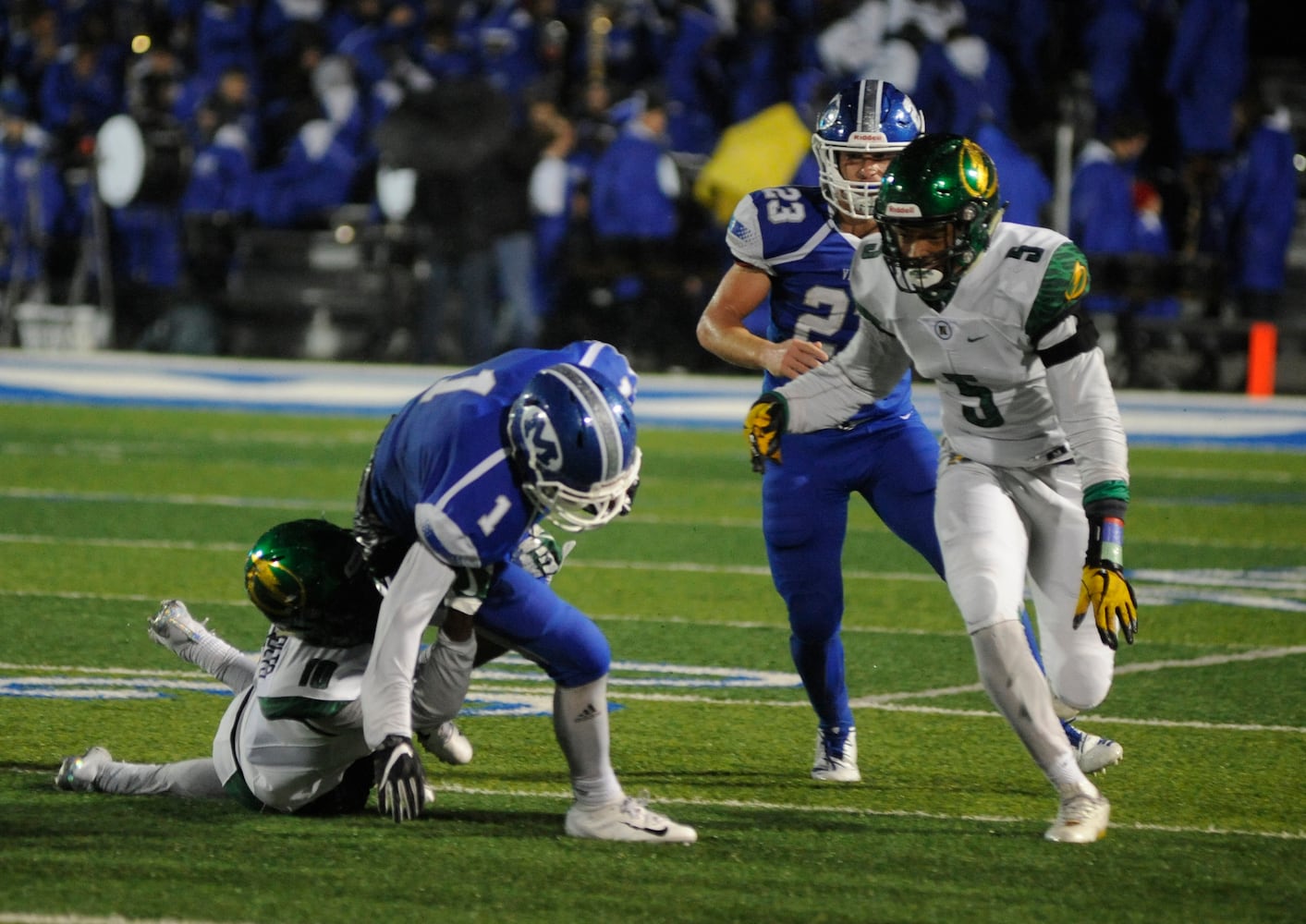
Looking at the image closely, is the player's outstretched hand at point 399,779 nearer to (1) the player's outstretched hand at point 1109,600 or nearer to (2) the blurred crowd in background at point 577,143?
(1) the player's outstretched hand at point 1109,600

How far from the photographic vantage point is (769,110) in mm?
12922

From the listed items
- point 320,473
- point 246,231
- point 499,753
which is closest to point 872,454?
point 499,753

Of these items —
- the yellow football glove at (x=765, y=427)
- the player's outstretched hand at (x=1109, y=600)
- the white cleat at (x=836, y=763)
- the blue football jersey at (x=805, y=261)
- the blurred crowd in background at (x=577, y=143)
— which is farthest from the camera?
the blurred crowd in background at (x=577, y=143)

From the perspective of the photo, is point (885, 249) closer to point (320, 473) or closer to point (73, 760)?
point (73, 760)

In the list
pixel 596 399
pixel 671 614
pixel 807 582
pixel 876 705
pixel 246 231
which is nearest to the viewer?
pixel 596 399

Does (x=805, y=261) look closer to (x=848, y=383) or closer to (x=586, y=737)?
(x=848, y=383)

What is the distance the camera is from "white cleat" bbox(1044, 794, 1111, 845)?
3973 millimetres

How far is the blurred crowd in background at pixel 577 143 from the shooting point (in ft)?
42.8

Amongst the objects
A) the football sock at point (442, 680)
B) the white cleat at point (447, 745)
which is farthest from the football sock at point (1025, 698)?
the white cleat at point (447, 745)

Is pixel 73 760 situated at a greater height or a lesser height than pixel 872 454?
lesser

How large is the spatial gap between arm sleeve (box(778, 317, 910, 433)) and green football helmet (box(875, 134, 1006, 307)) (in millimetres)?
279

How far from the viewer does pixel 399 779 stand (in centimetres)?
365

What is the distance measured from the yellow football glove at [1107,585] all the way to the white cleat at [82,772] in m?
1.99

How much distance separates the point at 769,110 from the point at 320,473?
411 cm
